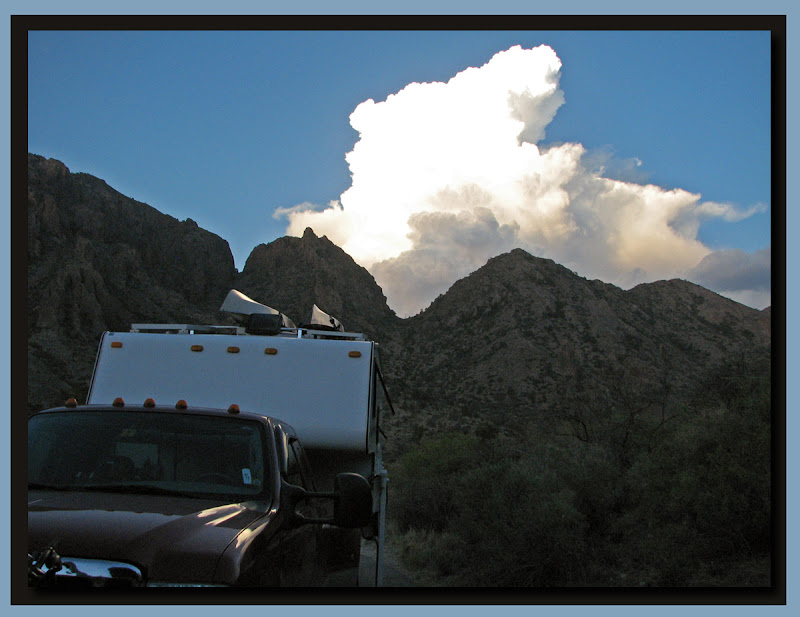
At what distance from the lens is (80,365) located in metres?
30.5

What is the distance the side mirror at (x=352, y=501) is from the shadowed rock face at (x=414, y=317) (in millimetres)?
24137

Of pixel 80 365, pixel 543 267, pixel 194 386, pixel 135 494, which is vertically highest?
pixel 543 267

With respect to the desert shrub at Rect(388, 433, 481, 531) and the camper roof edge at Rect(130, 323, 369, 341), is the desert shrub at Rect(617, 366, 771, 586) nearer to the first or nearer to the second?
the desert shrub at Rect(388, 433, 481, 531)

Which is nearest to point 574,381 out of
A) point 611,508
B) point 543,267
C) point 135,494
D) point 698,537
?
point 543,267

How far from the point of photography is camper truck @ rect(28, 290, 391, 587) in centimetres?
346

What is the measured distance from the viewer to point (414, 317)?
57219 mm

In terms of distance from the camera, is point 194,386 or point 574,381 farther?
point 574,381

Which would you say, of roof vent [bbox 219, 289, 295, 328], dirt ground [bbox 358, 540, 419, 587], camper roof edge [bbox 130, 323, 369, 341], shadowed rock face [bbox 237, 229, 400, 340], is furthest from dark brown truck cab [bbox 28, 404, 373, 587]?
shadowed rock face [bbox 237, 229, 400, 340]

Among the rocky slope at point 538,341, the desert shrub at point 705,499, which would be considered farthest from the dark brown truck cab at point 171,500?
the rocky slope at point 538,341

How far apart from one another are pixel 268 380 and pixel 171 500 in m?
3.06

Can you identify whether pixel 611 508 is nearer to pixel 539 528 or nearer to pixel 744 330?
pixel 539 528

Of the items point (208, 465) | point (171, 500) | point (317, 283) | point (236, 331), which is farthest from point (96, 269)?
point (171, 500)

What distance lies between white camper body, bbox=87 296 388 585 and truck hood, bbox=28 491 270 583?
2.98 metres

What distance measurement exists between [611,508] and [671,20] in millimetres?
9411
